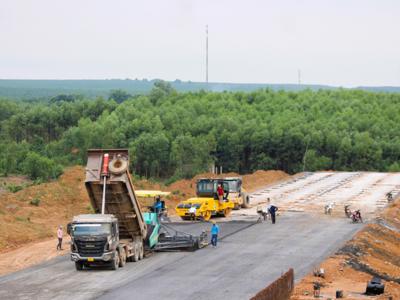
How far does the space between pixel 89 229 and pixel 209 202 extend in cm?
1965

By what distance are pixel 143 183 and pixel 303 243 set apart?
106ft

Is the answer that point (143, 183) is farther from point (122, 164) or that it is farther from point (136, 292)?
point (136, 292)

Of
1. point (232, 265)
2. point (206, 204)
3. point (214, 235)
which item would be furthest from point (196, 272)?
point (206, 204)

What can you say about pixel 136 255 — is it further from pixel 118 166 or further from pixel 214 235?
pixel 214 235

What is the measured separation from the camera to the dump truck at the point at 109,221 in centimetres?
3600

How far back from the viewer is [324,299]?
1200 inches

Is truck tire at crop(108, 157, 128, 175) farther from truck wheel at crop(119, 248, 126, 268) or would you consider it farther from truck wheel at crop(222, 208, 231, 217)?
truck wheel at crop(222, 208, 231, 217)

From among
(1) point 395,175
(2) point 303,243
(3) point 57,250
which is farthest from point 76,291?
(1) point 395,175

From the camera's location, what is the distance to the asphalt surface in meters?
32.0

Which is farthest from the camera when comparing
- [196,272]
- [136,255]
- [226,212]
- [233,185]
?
[233,185]

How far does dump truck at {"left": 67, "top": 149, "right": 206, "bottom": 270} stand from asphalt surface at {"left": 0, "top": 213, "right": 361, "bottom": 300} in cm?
71

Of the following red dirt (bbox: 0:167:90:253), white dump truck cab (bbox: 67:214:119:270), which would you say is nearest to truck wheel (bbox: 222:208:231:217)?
red dirt (bbox: 0:167:90:253)

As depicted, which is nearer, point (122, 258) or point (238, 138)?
point (122, 258)

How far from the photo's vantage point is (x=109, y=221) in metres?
36.2
